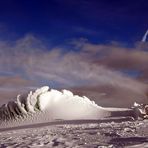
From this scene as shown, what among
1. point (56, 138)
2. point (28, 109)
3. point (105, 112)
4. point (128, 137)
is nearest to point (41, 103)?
point (28, 109)

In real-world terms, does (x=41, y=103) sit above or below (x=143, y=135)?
above

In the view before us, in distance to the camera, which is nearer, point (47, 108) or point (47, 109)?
point (47, 109)

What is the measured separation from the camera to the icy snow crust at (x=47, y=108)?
85.7 feet

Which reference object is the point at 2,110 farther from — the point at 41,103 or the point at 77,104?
the point at 77,104

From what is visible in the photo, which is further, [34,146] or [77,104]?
[77,104]

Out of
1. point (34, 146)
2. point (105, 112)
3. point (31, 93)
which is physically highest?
point (31, 93)

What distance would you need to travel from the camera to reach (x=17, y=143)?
13992 millimetres

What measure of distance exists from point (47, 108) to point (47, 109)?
20 cm

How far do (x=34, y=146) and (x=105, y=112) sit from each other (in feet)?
47.8

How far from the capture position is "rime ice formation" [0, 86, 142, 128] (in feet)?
85.4

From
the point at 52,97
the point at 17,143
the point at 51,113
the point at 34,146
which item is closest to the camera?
the point at 34,146

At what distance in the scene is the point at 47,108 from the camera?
89.4 feet

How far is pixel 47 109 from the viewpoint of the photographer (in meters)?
27.1

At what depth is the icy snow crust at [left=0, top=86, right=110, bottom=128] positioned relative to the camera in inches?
1029
